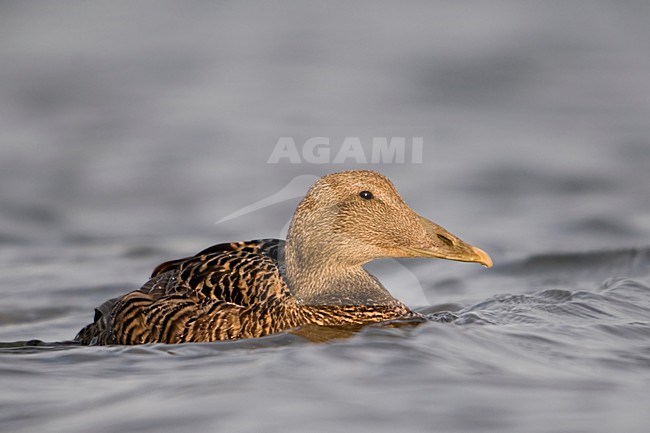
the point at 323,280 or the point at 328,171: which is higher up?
the point at 328,171

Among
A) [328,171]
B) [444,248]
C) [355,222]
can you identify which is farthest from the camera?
[328,171]

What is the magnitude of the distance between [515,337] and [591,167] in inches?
250

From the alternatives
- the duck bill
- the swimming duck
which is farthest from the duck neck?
the duck bill

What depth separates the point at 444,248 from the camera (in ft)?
26.0

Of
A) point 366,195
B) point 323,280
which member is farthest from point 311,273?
point 366,195

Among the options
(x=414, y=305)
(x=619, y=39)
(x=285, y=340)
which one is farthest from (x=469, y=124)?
(x=285, y=340)

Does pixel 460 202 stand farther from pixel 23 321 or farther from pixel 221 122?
pixel 23 321

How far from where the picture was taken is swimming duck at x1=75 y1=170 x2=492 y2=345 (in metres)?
7.70

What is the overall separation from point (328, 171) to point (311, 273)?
4.75 meters

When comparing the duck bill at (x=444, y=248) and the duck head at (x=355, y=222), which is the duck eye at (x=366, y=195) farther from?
the duck bill at (x=444, y=248)

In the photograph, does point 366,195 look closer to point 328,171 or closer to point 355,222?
Answer: point 355,222

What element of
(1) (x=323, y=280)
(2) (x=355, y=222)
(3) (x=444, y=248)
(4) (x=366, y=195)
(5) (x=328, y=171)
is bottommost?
(1) (x=323, y=280)

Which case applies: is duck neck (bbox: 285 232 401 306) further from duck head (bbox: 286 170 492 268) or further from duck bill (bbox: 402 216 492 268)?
duck bill (bbox: 402 216 492 268)

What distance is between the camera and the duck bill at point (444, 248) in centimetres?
782
